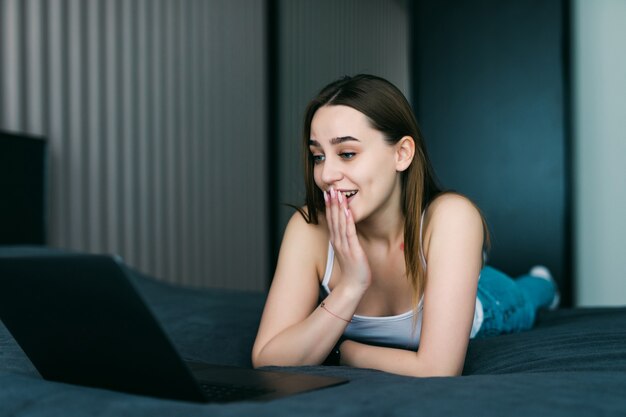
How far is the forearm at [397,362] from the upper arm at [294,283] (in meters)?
0.16

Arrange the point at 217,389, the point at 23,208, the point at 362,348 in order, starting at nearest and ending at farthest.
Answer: the point at 217,389 < the point at 362,348 < the point at 23,208

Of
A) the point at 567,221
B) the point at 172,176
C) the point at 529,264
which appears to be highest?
the point at 172,176

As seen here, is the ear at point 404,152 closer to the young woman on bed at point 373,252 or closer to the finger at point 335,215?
the young woman on bed at point 373,252

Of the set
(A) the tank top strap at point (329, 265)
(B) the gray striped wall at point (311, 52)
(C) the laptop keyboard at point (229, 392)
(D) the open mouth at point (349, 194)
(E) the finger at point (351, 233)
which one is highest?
(B) the gray striped wall at point (311, 52)

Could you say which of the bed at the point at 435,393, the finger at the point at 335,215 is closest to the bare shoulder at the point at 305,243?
the finger at the point at 335,215

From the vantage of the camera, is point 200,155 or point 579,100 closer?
point 579,100

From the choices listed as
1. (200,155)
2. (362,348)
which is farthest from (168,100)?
(362,348)

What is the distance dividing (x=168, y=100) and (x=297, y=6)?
1294 mm

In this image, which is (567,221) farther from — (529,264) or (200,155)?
(200,155)

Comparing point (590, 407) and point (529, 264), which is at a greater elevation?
point (590, 407)

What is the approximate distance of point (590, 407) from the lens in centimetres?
69

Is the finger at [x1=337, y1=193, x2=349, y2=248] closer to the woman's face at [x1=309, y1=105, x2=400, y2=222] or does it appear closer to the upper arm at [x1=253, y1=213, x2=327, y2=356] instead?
the woman's face at [x1=309, y1=105, x2=400, y2=222]

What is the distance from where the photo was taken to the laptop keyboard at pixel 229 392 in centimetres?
79

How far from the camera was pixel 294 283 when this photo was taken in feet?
4.54
